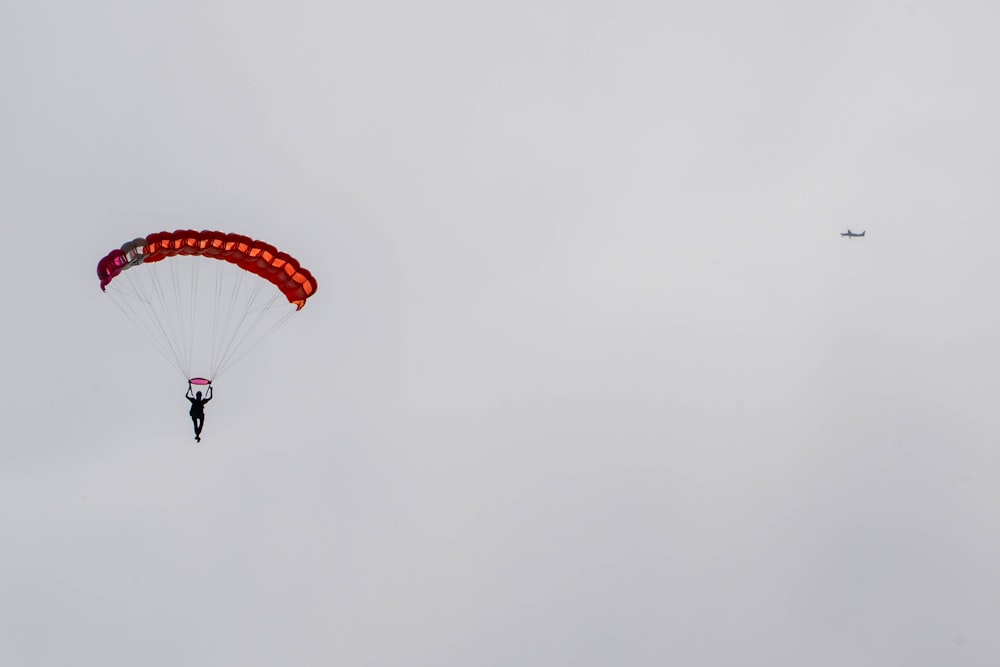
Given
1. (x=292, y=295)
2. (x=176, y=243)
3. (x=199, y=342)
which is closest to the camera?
(x=176, y=243)

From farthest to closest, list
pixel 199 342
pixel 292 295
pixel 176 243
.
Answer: pixel 199 342 < pixel 292 295 < pixel 176 243

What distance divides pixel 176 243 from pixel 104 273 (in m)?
2.49

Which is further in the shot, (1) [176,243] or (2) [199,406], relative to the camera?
(2) [199,406]

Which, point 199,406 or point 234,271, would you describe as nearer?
point 199,406

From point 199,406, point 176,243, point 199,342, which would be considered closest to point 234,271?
point 199,342

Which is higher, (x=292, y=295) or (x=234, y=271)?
(x=234, y=271)

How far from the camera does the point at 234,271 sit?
45688mm

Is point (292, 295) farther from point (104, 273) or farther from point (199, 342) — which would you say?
point (199, 342)

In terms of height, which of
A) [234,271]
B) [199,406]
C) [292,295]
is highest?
[234,271]

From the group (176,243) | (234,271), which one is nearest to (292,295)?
(176,243)

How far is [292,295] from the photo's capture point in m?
30.9

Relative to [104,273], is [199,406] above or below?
below

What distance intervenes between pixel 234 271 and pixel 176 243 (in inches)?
698

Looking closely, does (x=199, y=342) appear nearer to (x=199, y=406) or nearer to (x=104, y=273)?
(x=199, y=406)
